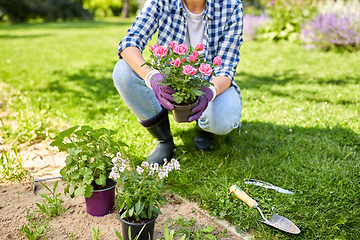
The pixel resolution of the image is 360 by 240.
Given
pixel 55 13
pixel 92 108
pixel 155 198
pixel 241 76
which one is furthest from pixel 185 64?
pixel 55 13

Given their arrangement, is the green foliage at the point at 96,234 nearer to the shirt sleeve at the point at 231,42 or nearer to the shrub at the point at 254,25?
the shirt sleeve at the point at 231,42

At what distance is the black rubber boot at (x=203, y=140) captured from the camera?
7.52ft

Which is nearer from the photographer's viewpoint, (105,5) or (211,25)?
(211,25)

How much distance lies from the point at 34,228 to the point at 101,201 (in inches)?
14.2

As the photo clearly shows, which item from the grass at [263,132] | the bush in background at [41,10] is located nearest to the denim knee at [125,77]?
the grass at [263,132]

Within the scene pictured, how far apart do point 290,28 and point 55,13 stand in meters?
16.8

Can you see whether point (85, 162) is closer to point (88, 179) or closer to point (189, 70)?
point (88, 179)

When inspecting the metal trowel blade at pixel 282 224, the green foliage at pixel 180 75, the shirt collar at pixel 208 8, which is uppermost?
the shirt collar at pixel 208 8

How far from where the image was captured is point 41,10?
17750 millimetres

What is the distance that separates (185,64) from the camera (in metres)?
1.52

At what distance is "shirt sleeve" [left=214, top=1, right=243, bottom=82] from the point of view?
2.04 meters

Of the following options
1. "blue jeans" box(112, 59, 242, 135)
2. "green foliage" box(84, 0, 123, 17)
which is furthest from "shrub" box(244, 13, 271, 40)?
"green foliage" box(84, 0, 123, 17)

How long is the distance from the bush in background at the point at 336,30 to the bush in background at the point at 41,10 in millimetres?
16880

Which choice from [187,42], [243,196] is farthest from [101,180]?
[187,42]
